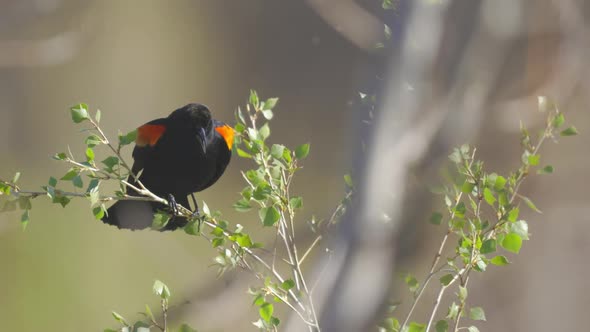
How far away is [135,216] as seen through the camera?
5.74 feet

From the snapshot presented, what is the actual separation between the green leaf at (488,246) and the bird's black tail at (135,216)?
2.69 feet

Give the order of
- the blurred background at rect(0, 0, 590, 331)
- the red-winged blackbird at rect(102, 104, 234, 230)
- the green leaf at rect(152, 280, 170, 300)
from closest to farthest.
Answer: the green leaf at rect(152, 280, 170, 300)
the red-winged blackbird at rect(102, 104, 234, 230)
the blurred background at rect(0, 0, 590, 331)

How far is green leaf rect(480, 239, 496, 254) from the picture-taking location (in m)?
1.07

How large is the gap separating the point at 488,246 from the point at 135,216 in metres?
0.93

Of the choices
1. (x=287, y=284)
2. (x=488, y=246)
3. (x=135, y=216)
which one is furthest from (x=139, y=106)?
(x=488, y=246)

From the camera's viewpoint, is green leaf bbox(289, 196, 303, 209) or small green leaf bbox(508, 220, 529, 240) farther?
green leaf bbox(289, 196, 303, 209)

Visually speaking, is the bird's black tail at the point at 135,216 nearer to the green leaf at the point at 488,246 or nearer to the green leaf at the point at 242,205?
the green leaf at the point at 242,205

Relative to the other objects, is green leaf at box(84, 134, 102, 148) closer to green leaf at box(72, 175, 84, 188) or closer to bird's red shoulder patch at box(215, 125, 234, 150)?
green leaf at box(72, 175, 84, 188)

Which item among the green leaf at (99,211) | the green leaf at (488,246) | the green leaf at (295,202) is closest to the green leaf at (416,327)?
the green leaf at (488,246)

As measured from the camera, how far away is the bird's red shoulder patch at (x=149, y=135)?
183cm

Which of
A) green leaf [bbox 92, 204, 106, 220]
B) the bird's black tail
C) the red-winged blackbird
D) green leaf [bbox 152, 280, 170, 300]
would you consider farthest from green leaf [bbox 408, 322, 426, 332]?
the red-winged blackbird

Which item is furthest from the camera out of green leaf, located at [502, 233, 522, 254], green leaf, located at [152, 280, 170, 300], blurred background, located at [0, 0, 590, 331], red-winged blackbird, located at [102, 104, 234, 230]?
blurred background, located at [0, 0, 590, 331]

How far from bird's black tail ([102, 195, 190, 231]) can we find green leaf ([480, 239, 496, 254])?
820 mm

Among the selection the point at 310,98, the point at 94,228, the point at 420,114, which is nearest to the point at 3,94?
the point at 94,228
